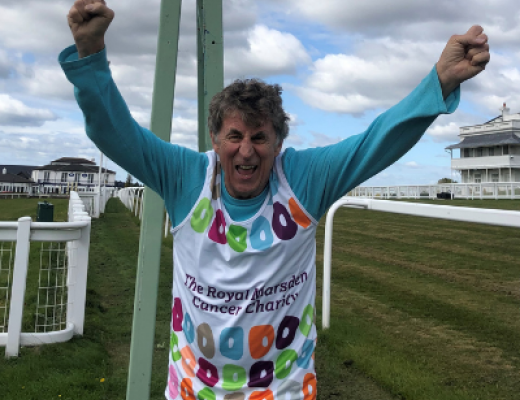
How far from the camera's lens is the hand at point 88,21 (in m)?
1.56

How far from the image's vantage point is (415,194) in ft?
110

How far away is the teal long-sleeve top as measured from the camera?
1.62 metres

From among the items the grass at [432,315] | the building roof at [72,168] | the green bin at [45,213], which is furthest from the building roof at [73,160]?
the grass at [432,315]

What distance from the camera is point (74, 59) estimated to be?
163 cm

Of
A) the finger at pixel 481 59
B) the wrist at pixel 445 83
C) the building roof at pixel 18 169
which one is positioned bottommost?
the wrist at pixel 445 83

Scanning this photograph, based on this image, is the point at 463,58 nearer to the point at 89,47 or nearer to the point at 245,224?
the point at 245,224

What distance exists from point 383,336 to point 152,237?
9.42ft

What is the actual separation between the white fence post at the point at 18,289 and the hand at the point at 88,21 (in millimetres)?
3340

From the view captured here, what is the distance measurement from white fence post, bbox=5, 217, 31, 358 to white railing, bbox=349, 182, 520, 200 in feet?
75.5

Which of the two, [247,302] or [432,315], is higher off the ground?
[247,302]

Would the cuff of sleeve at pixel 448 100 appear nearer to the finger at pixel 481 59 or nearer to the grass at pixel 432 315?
the finger at pixel 481 59

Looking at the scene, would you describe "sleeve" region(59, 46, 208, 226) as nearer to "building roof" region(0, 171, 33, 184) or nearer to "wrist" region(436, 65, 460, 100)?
"wrist" region(436, 65, 460, 100)

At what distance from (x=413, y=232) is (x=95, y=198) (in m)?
11.5

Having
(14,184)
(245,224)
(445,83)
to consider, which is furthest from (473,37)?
(14,184)
